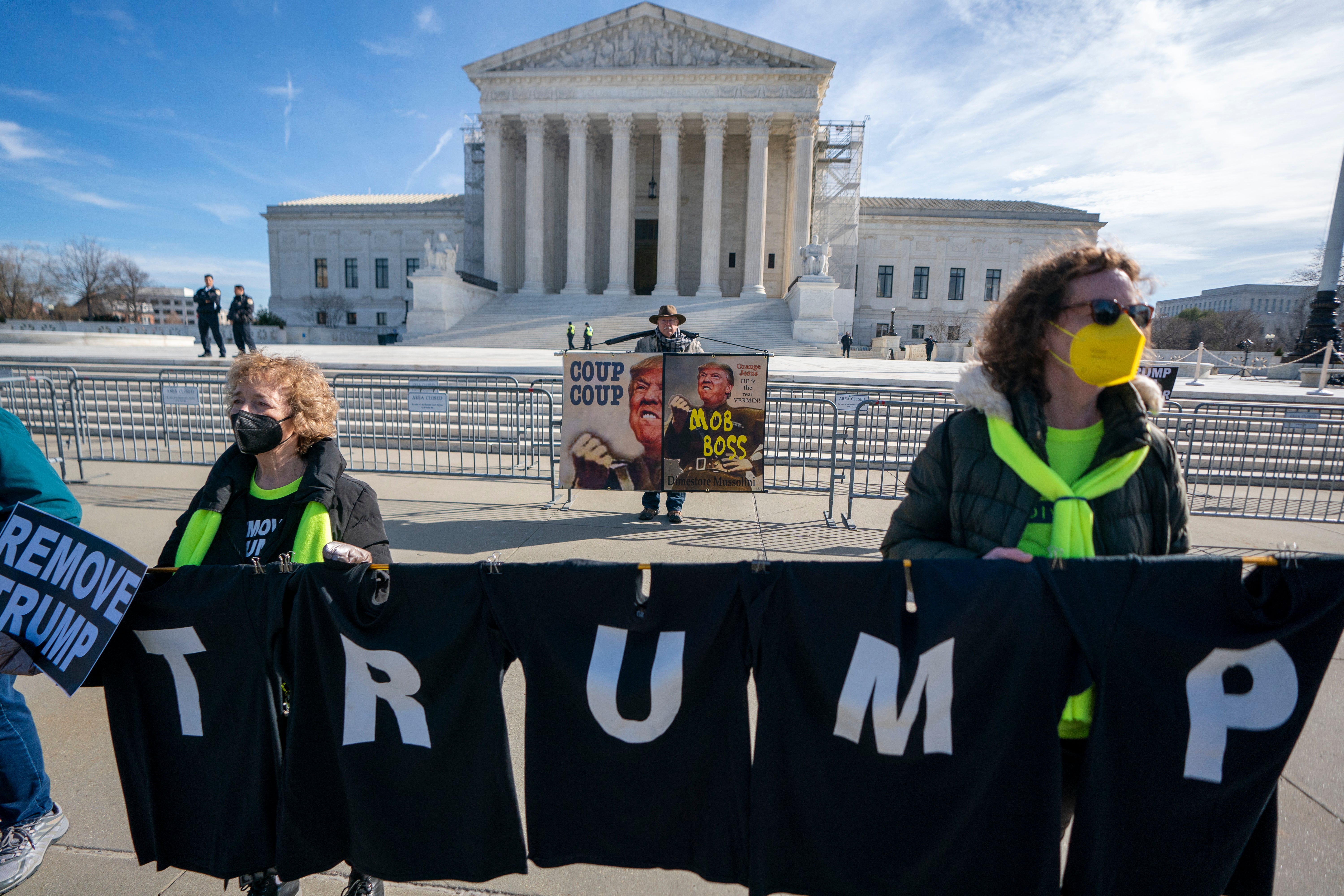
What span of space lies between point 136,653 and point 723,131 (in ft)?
132

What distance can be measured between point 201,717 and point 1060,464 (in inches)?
109

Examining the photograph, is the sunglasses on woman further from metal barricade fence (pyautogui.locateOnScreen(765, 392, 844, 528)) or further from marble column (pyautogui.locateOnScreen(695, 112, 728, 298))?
marble column (pyautogui.locateOnScreen(695, 112, 728, 298))

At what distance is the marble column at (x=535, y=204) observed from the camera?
37.2 m

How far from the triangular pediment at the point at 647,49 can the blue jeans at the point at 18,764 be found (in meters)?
40.2

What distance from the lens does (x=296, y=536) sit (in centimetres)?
224

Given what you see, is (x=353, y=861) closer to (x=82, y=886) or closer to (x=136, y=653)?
(x=136, y=653)

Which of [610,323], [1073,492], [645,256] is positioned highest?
[645,256]

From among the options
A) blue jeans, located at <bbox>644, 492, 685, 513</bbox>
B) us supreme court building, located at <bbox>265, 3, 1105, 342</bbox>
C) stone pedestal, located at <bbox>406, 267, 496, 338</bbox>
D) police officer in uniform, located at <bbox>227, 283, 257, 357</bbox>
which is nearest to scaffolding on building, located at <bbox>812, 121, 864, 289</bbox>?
us supreme court building, located at <bbox>265, 3, 1105, 342</bbox>

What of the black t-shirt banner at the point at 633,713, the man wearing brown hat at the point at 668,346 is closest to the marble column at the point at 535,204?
the man wearing brown hat at the point at 668,346

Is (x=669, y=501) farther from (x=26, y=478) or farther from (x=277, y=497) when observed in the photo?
(x=26, y=478)

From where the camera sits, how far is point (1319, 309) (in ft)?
63.8

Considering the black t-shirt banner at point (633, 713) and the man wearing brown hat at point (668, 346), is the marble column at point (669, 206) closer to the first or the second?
the man wearing brown hat at point (668, 346)

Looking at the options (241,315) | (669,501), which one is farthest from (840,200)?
(669,501)

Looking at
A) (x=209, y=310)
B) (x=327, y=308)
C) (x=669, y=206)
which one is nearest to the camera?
(x=209, y=310)
